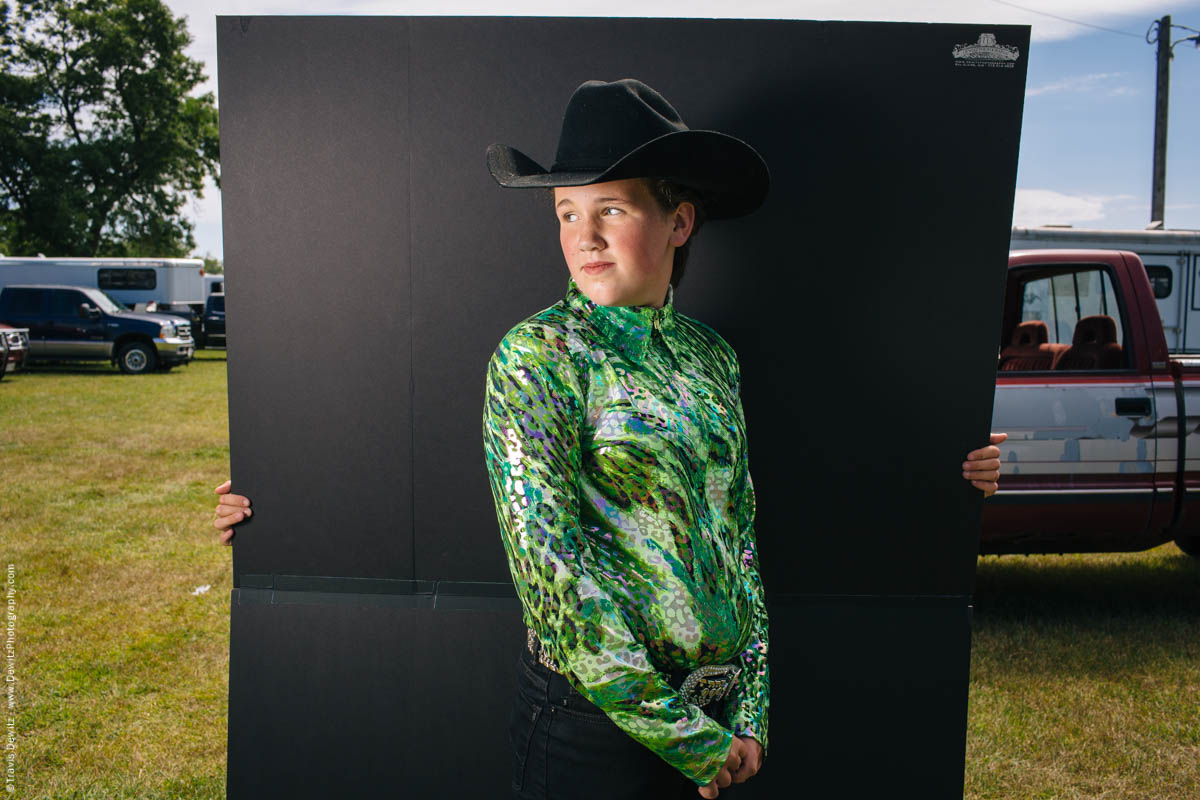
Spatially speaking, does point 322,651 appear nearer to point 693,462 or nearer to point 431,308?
point 431,308

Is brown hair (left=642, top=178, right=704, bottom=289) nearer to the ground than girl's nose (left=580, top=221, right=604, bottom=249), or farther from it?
farther from it

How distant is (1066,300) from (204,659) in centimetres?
567

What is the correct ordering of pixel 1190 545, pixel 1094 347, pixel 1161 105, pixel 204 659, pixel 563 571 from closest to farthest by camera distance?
pixel 563 571 < pixel 204 659 < pixel 1094 347 < pixel 1190 545 < pixel 1161 105

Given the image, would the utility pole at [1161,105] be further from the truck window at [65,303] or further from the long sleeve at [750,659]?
the truck window at [65,303]

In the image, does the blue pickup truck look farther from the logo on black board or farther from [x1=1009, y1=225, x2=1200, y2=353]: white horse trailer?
the logo on black board

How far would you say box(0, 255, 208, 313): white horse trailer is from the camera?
2305cm

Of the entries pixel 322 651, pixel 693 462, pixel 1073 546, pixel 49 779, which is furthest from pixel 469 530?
pixel 1073 546

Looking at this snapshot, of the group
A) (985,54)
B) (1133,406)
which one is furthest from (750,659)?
(1133,406)

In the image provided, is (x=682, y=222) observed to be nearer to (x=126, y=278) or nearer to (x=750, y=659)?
(x=750, y=659)

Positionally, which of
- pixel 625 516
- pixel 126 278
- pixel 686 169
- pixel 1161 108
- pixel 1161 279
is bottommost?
pixel 625 516

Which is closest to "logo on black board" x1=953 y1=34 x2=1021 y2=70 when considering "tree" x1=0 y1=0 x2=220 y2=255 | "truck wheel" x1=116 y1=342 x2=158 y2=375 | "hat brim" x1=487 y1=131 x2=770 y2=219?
"hat brim" x1=487 y1=131 x2=770 y2=219

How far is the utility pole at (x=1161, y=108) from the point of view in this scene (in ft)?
48.6

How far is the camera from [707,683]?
1.45 meters

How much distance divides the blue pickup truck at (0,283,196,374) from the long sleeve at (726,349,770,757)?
1926cm
